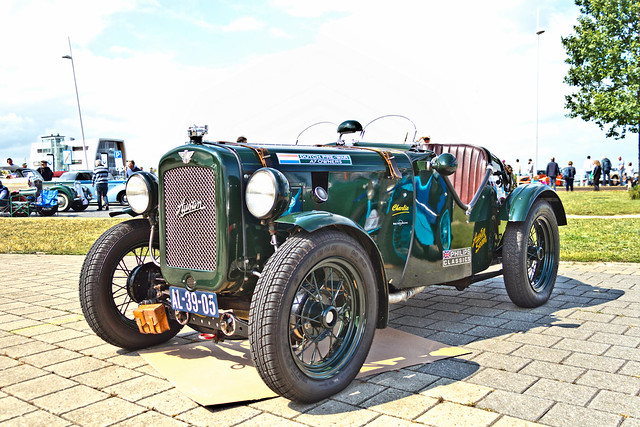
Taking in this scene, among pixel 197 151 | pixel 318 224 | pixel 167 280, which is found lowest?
pixel 167 280

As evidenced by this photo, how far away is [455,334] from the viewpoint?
13.0 feet

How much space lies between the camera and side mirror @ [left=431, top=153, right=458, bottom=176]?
4031 millimetres

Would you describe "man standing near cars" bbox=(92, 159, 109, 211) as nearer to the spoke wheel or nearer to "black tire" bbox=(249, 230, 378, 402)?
"black tire" bbox=(249, 230, 378, 402)

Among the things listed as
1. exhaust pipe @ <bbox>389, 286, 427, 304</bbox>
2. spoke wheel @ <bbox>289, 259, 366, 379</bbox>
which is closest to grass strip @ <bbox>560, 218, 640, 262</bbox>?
exhaust pipe @ <bbox>389, 286, 427, 304</bbox>

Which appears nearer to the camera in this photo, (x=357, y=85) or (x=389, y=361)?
(x=389, y=361)

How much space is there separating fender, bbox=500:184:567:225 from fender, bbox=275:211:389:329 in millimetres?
1932

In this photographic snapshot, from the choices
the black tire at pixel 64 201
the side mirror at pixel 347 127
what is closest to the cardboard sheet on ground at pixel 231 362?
the side mirror at pixel 347 127

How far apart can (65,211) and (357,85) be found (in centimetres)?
1737

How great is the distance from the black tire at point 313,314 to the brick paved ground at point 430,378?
5.8 inches

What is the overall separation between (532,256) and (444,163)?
1.65 m

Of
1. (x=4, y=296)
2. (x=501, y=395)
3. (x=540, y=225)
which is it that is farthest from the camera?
(x=4, y=296)

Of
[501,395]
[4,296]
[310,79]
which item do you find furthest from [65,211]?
[501,395]

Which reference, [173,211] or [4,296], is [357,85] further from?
[4,296]

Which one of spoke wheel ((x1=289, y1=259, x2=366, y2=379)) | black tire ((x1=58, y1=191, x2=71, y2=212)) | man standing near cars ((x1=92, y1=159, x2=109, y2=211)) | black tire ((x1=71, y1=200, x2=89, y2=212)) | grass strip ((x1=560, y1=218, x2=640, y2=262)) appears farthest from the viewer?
black tire ((x1=71, y1=200, x2=89, y2=212))
